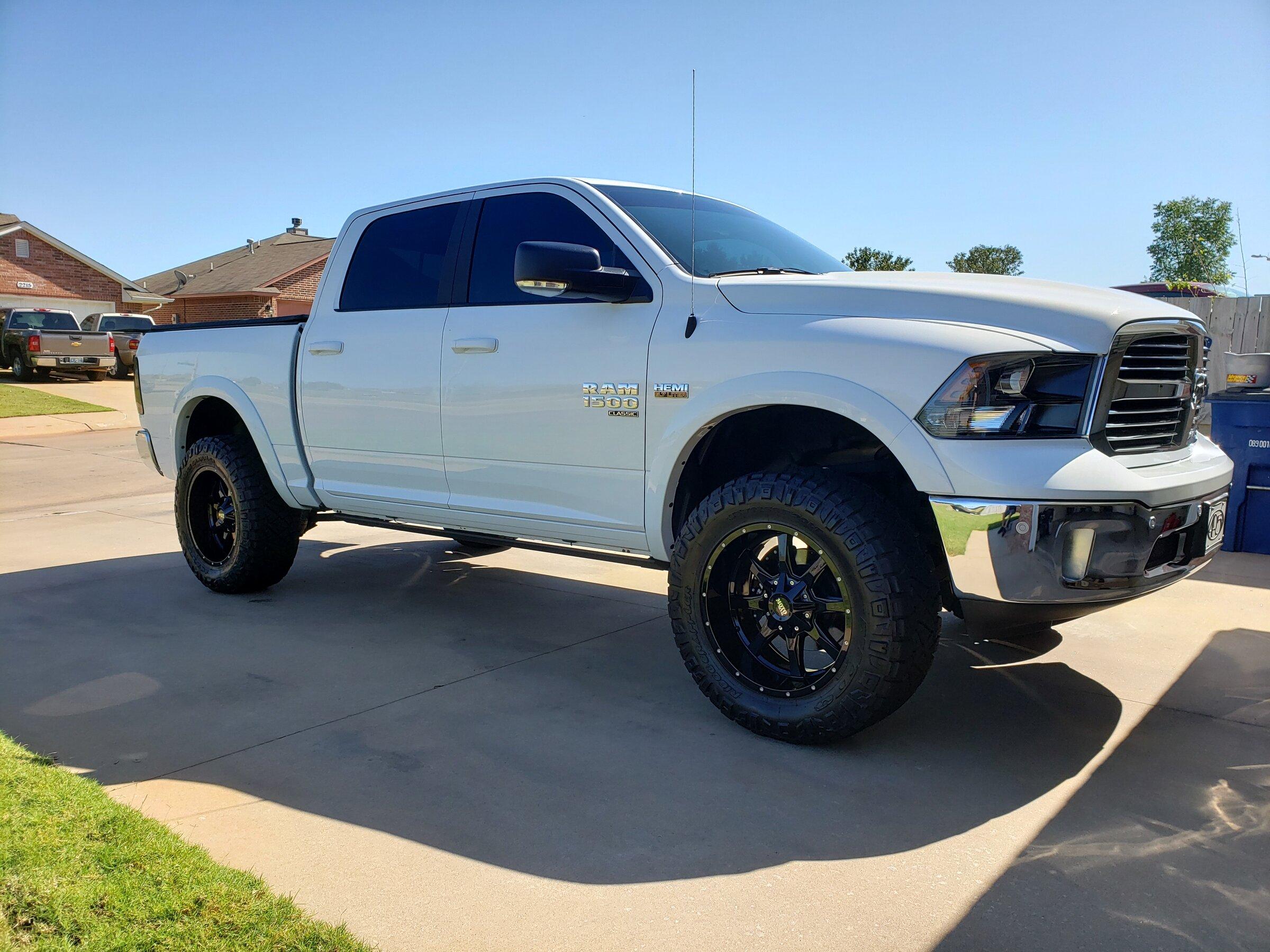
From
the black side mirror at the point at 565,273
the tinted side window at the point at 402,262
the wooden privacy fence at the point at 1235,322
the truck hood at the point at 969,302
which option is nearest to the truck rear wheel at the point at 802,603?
the truck hood at the point at 969,302

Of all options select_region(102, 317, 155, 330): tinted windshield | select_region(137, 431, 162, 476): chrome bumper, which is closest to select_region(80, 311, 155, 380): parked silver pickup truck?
select_region(102, 317, 155, 330): tinted windshield

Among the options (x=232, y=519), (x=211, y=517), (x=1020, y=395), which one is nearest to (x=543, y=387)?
(x=1020, y=395)

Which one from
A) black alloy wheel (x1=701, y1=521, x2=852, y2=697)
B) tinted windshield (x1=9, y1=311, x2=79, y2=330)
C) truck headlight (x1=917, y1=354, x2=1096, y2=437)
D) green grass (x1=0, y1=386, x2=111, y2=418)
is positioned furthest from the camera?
tinted windshield (x1=9, y1=311, x2=79, y2=330)

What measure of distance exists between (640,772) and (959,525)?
4.30 ft

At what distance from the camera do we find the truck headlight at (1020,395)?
308cm

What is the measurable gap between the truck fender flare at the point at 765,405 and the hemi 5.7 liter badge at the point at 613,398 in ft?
0.48

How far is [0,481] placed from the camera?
1081 cm

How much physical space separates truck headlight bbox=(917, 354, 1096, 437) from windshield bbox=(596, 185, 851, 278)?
122cm

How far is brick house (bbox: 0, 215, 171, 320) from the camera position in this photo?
34.8 metres

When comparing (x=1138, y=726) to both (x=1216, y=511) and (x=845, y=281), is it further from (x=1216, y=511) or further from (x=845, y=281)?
(x=845, y=281)

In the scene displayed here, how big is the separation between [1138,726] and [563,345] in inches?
103

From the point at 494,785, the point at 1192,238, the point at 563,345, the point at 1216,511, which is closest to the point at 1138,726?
the point at 1216,511

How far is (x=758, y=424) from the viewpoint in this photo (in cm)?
396

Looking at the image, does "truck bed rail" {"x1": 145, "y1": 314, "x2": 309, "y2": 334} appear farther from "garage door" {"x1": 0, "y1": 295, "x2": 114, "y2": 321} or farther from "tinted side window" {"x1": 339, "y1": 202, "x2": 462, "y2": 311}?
"garage door" {"x1": 0, "y1": 295, "x2": 114, "y2": 321}
